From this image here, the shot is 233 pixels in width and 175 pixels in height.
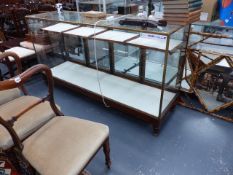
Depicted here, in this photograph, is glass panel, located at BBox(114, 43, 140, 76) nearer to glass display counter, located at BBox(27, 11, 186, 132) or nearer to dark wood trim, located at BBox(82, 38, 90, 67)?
glass display counter, located at BBox(27, 11, 186, 132)

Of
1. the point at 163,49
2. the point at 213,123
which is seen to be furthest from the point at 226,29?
the point at 213,123

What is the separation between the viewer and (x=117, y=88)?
200cm

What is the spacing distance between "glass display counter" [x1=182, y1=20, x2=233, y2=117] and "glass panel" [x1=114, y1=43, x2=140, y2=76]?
58cm

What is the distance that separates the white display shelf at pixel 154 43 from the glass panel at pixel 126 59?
24.6 inches

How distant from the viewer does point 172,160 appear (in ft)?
4.75

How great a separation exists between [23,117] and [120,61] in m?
1.40

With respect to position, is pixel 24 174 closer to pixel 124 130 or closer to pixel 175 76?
pixel 124 130

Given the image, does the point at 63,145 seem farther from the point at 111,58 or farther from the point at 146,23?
the point at 111,58

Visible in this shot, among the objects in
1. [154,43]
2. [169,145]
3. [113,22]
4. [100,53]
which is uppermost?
[113,22]

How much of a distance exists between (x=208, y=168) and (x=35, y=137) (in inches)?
47.9

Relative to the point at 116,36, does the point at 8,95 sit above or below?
below

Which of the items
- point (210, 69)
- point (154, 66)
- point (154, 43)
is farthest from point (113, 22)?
point (210, 69)

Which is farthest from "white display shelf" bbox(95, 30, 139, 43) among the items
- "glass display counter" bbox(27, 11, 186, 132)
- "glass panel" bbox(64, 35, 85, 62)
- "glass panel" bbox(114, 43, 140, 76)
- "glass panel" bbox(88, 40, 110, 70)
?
"glass panel" bbox(64, 35, 85, 62)

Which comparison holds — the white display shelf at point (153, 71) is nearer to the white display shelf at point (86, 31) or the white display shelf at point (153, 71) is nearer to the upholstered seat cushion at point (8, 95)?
the white display shelf at point (86, 31)
